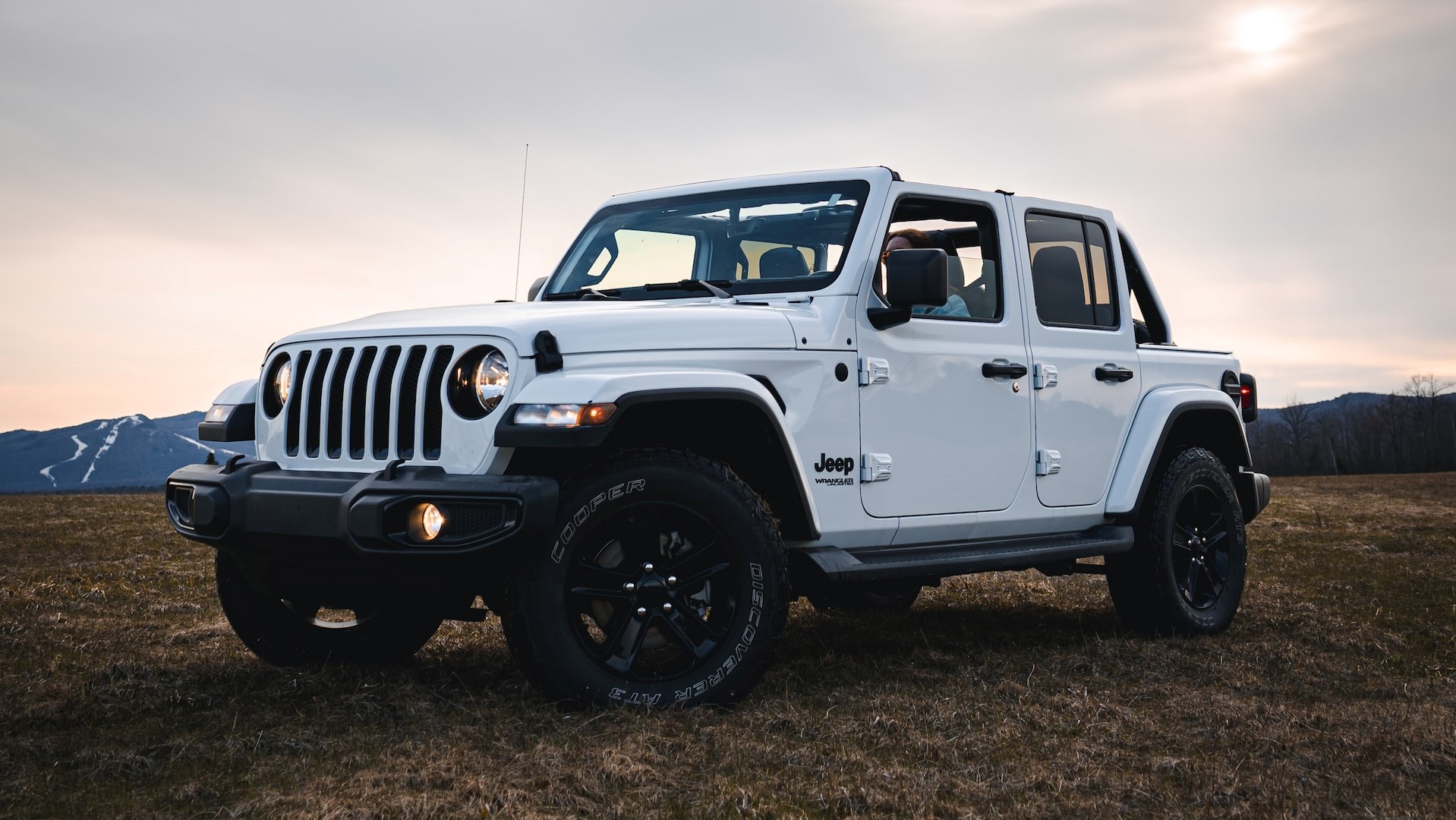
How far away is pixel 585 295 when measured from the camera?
218 inches

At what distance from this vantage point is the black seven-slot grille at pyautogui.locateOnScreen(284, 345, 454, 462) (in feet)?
14.1

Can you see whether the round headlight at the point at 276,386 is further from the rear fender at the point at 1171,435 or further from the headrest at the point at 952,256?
the rear fender at the point at 1171,435

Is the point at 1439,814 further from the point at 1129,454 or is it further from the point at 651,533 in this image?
the point at 1129,454

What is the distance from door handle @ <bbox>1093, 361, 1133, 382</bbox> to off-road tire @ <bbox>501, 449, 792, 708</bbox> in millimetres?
2499

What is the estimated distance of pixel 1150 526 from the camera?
6539mm

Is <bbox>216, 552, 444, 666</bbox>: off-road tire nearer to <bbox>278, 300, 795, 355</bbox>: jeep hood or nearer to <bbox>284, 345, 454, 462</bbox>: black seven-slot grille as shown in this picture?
<bbox>284, 345, 454, 462</bbox>: black seven-slot grille

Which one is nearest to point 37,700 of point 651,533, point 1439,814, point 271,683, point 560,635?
point 271,683

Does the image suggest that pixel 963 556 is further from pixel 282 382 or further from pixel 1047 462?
pixel 282 382

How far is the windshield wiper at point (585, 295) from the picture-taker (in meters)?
5.47

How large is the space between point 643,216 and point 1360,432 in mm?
94439

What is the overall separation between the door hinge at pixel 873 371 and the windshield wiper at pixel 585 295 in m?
1.14

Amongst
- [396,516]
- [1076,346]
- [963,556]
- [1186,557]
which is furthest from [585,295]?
[1186,557]

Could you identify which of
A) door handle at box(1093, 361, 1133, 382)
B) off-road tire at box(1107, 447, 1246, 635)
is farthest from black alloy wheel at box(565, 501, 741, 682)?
off-road tire at box(1107, 447, 1246, 635)

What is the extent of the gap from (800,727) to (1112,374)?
295cm
